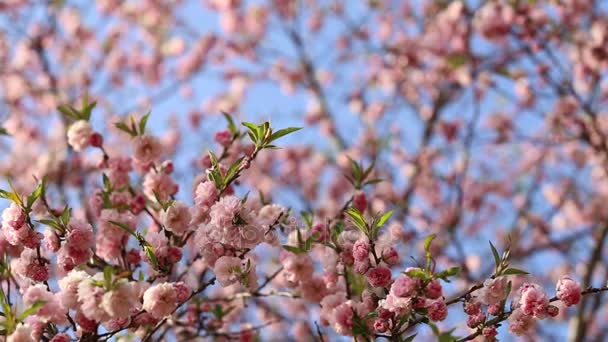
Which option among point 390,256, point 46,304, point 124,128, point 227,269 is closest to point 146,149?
point 124,128

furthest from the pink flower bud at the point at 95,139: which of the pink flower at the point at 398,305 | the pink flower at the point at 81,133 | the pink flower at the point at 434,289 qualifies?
the pink flower at the point at 434,289

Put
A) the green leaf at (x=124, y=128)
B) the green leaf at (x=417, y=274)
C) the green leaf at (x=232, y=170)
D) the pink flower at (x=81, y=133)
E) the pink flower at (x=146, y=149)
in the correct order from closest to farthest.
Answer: the green leaf at (x=417, y=274) < the green leaf at (x=232, y=170) < the green leaf at (x=124, y=128) < the pink flower at (x=146, y=149) < the pink flower at (x=81, y=133)

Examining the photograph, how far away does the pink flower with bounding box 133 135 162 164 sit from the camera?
2791 mm

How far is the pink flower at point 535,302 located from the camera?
2021 mm

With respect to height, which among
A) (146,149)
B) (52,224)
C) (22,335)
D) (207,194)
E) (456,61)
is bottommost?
(22,335)

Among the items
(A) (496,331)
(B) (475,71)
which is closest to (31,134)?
(B) (475,71)

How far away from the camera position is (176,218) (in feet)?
7.38

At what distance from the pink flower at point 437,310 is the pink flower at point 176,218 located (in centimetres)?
91

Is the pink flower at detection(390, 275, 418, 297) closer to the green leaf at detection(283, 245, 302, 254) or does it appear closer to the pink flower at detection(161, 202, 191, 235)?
the green leaf at detection(283, 245, 302, 254)

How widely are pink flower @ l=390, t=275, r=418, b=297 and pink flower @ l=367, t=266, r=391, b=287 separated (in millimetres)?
134

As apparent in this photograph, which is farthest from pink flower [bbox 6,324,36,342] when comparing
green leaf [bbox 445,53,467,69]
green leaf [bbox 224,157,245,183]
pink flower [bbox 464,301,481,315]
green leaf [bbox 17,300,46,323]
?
green leaf [bbox 445,53,467,69]

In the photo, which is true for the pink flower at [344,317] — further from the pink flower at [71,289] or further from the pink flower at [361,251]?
the pink flower at [71,289]

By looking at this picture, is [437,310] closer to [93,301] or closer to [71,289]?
[93,301]

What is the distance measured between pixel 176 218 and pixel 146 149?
67 cm
